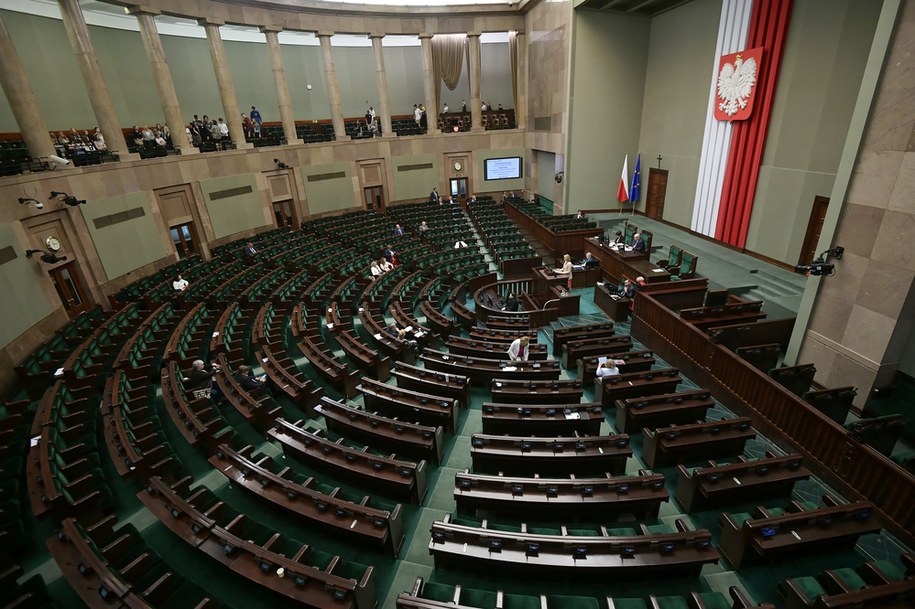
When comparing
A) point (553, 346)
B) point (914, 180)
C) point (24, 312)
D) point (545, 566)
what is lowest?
point (553, 346)

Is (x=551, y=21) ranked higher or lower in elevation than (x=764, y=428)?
higher

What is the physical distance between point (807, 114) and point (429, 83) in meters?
14.9

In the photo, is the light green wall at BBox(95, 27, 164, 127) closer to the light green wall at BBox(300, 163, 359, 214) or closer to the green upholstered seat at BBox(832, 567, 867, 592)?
the light green wall at BBox(300, 163, 359, 214)

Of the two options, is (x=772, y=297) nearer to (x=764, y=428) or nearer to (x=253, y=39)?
(x=764, y=428)

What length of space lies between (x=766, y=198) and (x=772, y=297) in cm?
345

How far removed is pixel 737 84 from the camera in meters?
12.0

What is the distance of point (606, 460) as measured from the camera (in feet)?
16.9

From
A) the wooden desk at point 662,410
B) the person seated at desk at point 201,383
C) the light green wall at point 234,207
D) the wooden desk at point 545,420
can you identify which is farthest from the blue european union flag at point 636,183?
the person seated at desk at point 201,383

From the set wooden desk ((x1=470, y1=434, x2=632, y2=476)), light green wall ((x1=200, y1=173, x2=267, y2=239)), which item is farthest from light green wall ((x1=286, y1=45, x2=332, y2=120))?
wooden desk ((x1=470, y1=434, x2=632, y2=476))

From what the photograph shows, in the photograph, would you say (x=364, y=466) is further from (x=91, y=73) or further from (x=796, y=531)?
(x=91, y=73)

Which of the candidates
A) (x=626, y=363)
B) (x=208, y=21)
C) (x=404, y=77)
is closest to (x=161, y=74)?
(x=208, y=21)

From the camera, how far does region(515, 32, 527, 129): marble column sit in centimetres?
2042

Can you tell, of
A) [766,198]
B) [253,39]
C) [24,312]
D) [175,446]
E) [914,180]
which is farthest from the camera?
[253,39]

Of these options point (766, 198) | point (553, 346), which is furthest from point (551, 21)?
point (553, 346)
